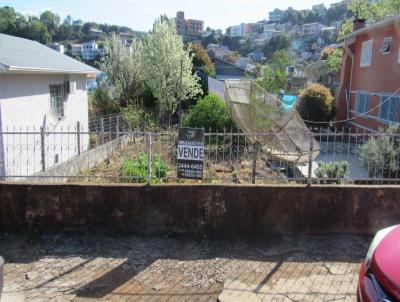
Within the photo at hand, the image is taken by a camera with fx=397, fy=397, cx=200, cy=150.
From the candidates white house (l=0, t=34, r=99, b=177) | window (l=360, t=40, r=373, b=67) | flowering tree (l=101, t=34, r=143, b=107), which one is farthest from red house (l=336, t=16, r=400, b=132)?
flowering tree (l=101, t=34, r=143, b=107)

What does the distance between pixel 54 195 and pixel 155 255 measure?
64.2 inches

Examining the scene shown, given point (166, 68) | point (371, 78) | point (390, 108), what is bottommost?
point (390, 108)

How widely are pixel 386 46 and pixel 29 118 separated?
13.1 m

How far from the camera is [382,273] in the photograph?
266 cm

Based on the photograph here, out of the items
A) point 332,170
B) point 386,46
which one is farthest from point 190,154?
point 386,46

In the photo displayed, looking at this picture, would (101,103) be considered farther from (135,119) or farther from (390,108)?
(390,108)

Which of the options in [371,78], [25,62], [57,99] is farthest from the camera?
[371,78]

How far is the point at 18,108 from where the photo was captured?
30.0 feet

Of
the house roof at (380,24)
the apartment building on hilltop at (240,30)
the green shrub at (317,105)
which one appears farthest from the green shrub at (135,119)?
the apartment building on hilltop at (240,30)

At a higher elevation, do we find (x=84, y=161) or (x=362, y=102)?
(x=362, y=102)

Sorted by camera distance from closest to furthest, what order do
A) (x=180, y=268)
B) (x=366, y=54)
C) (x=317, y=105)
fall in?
1. (x=180, y=268)
2. (x=366, y=54)
3. (x=317, y=105)

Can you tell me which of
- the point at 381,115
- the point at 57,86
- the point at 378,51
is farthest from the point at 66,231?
the point at 378,51

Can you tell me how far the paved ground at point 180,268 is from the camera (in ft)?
13.2

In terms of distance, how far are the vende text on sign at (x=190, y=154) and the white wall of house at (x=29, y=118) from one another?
9.31 feet
